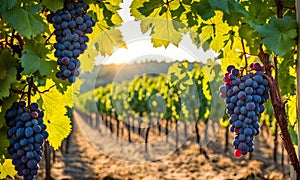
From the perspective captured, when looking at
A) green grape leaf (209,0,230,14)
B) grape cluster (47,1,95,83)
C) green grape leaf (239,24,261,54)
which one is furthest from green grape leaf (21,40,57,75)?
green grape leaf (239,24,261,54)

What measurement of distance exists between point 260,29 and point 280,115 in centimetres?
45

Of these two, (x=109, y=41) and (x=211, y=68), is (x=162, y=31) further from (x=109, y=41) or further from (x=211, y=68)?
(x=211, y=68)

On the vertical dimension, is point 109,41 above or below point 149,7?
below

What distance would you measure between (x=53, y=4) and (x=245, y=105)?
97 centimetres

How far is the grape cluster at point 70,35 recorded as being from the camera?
257 cm

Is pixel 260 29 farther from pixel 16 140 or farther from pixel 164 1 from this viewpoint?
pixel 16 140

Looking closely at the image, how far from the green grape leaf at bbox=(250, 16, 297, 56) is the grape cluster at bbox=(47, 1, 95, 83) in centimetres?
77

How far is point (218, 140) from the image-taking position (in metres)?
13.0

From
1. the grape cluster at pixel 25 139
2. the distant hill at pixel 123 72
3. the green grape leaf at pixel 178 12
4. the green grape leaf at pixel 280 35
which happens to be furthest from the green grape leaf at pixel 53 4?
the distant hill at pixel 123 72

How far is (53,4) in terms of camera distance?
2.56 m

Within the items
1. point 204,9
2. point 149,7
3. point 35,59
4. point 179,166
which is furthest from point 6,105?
point 179,166

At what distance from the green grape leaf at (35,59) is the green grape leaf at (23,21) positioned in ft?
0.38

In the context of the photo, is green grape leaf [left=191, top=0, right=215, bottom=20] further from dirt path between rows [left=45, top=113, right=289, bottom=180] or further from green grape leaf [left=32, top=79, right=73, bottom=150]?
dirt path between rows [left=45, top=113, right=289, bottom=180]

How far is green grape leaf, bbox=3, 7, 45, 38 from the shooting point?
93.8 inches
